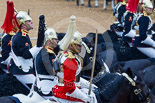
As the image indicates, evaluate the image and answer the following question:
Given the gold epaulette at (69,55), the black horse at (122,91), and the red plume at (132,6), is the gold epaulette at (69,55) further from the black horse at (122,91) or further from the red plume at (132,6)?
the red plume at (132,6)

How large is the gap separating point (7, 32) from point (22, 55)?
850 millimetres

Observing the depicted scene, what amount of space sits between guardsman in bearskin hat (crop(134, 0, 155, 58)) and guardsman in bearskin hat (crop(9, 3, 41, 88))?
2.40 meters

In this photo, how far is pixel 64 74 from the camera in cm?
360

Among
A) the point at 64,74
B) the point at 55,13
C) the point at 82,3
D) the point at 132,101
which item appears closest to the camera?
the point at 64,74

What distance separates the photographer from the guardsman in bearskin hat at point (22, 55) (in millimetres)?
5223

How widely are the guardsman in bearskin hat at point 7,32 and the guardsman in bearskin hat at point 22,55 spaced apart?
34cm

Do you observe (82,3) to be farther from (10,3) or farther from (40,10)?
(10,3)

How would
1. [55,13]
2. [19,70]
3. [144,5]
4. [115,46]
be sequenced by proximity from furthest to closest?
[55,13]
[115,46]
[144,5]
[19,70]

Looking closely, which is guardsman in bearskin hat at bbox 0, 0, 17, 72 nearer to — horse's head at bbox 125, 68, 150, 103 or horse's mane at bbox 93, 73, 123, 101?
horse's mane at bbox 93, 73, 123, 101

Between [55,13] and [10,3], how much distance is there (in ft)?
31.2

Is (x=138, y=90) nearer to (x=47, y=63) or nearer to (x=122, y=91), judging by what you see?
(x=122, y=91)

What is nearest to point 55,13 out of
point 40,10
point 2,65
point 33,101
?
point 40,10

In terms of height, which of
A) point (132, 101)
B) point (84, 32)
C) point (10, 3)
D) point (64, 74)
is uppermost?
point (10, 3)

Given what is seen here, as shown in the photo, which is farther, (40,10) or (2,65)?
(40,10)
